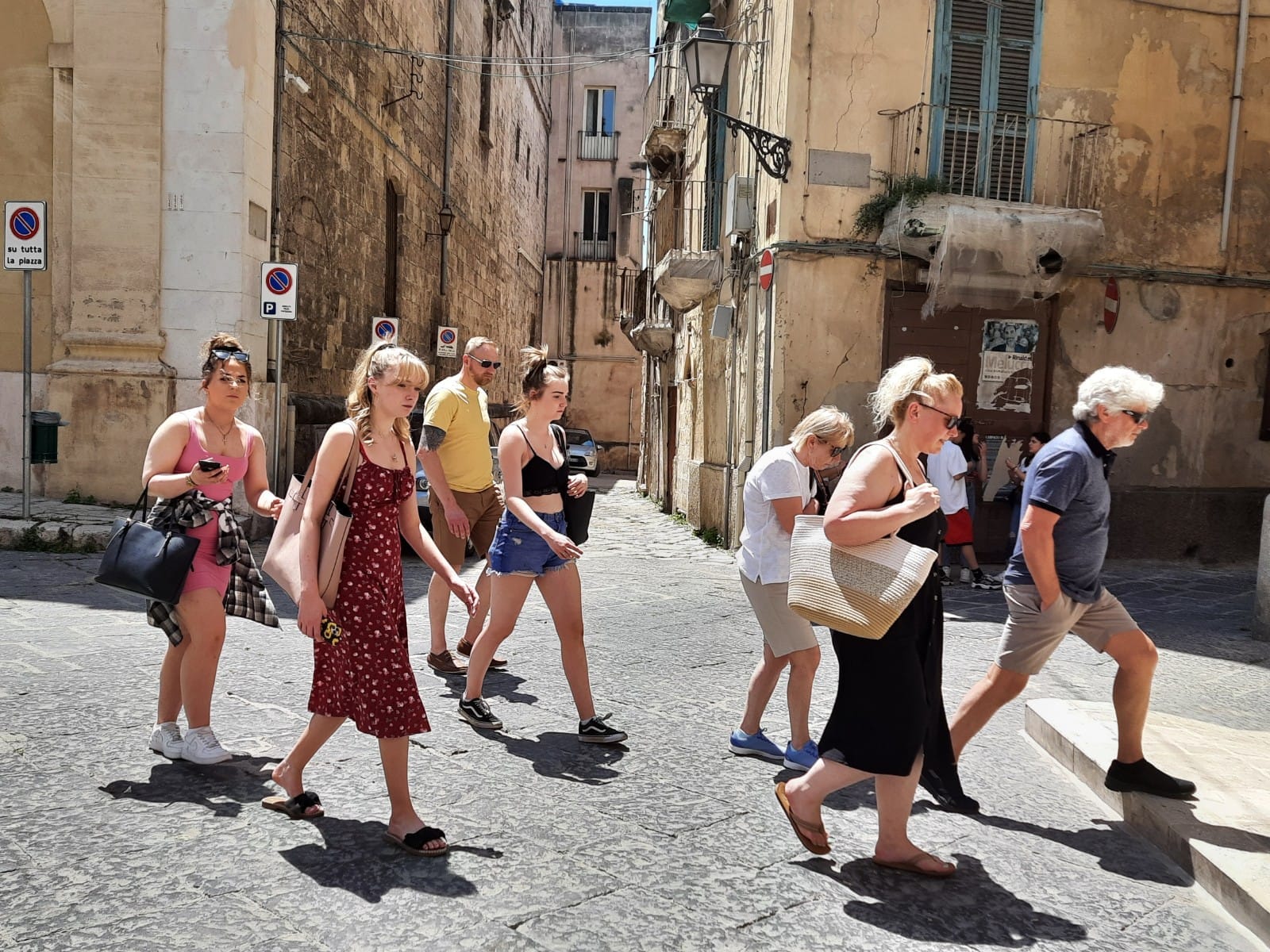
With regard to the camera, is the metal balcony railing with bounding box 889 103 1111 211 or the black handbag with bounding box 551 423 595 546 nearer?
the black handbag with bounding box 551 423 595 546

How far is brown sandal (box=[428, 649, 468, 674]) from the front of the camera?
6086 mm

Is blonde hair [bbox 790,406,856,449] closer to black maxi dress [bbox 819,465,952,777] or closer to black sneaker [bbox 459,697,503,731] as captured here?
black maxi dress [bbox 819,465,952,777]

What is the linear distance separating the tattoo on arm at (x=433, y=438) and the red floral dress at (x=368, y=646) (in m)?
2.30

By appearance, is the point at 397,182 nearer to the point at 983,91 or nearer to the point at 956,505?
the point at 983,91

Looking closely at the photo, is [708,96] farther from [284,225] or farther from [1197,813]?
[1197,813]

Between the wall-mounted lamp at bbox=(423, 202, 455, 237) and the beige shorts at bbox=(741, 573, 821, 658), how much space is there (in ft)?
57.9

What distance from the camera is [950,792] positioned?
4199 millimetres

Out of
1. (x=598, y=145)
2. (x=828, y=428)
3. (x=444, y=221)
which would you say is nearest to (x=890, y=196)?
(x=828, y=428)

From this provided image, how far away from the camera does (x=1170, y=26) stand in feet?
40.0

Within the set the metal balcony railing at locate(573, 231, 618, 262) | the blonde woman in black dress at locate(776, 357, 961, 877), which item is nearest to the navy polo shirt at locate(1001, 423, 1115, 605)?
the blonde woman in black dress at locate(776, 357, 961, 877)

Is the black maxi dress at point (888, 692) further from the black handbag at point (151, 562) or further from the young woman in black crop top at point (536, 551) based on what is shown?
the black handbag at point (151, 562)

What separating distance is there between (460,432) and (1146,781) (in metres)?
3.76

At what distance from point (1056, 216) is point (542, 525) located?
8676mm

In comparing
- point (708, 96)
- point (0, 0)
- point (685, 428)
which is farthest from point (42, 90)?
Result: point (685, 428)
